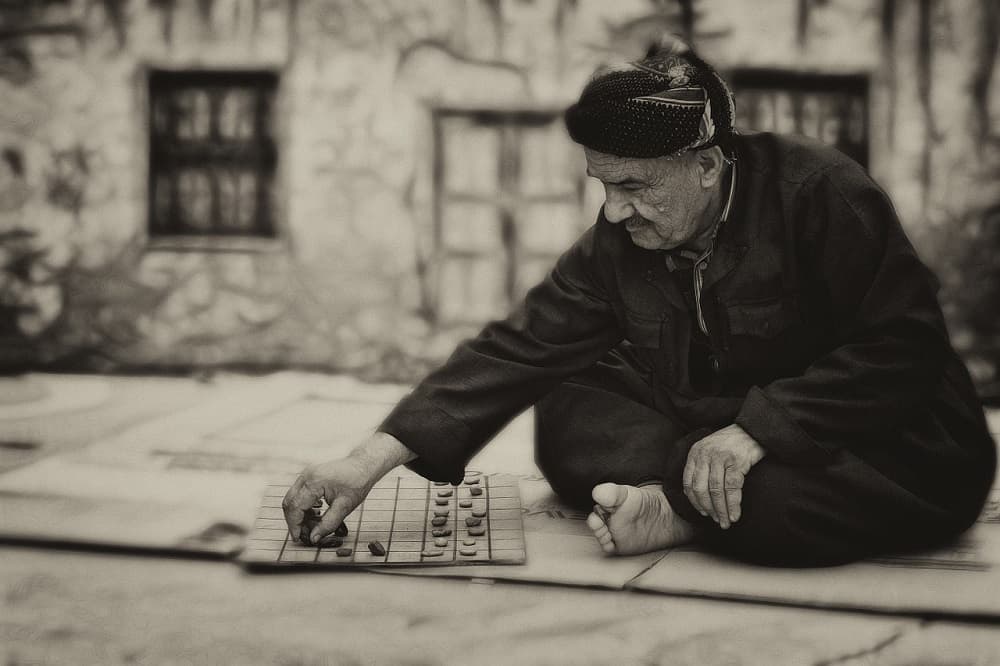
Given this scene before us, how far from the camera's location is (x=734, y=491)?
2.68m

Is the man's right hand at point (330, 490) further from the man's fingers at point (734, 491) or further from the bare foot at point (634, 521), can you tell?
the man's fingers at point (734, 491)

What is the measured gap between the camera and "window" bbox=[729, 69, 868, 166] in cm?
633

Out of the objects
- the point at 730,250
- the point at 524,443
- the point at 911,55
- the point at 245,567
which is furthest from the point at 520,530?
the point at 911,55

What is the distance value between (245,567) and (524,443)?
6.04ft

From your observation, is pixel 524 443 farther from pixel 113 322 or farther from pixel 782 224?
pixel 113 322

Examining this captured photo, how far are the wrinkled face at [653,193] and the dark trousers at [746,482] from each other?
0.52 meters

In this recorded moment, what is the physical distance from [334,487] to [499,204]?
394 cm

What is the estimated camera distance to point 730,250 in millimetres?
2846

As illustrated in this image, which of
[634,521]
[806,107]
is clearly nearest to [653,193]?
[634,521]

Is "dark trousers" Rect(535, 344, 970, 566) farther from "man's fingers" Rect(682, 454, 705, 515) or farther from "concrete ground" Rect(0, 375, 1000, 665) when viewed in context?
"concrete ground" Rect(0, 375, 1000, 665)

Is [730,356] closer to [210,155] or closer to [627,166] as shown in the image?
[627,166]

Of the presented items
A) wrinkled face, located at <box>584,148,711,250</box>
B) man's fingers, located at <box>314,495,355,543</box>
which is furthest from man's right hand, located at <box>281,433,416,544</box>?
wrinkled face, located at <box>584,148,711,250</box>

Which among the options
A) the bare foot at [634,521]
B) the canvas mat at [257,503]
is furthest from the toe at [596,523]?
the canvas mat at [257,503]

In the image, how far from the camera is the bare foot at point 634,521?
277 cm
